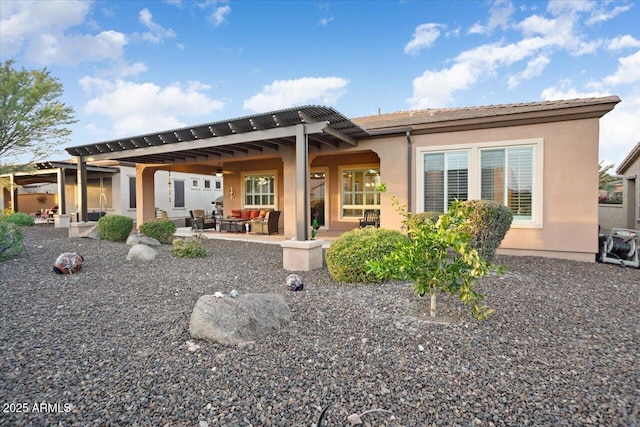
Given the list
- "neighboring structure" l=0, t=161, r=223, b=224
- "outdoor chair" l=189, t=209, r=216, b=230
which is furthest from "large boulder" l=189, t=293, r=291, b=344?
"neighboring structure" l=0, t=161, r=223, b=224

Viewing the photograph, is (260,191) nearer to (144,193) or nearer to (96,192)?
(144,193)

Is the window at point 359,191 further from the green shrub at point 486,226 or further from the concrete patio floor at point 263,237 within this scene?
the green shrub at point 486,226

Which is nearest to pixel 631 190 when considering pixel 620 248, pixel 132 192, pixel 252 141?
pixel 620 248

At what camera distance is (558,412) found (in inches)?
82.7

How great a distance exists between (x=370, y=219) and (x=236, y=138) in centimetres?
517

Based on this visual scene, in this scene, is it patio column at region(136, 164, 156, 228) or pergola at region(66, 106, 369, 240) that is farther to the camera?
patio column at region(136, 164, 156, 228)

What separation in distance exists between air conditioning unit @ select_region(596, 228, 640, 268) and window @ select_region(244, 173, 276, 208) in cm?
1031

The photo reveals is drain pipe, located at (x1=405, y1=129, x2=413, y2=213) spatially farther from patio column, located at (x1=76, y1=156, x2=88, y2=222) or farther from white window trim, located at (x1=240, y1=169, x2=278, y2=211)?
patio column, located at (x1=76, y1=156, x2=88, y2=222)

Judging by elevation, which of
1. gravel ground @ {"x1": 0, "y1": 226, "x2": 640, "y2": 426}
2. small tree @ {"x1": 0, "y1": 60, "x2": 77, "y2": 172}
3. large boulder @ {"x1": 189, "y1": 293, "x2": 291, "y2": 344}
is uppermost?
small tree @ {"x1": 0, "y1": 60, "x2": 77, "y2": 172}

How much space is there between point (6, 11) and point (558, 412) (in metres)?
14.7

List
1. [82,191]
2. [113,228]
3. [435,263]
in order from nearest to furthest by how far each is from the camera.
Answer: [435,263]
[113,228]
[82,191]

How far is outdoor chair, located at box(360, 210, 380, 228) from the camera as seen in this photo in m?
10.6

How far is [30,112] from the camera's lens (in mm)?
11961

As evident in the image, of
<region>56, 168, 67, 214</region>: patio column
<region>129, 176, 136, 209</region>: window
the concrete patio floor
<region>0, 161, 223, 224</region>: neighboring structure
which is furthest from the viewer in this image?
<region>129, 176, 136, 209</region>: window
